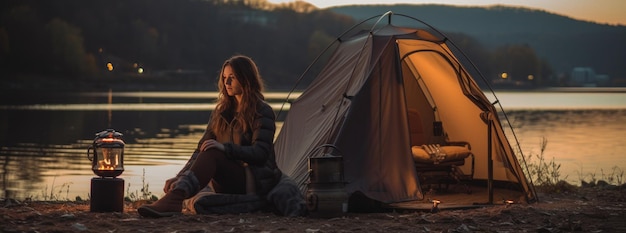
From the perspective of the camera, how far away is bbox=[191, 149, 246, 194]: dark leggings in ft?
28.3

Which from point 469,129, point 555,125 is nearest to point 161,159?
point 469,129

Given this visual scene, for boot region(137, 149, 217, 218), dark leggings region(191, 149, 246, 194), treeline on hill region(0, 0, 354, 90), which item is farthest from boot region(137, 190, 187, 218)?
treeline on hill region(0, 0, 354, 90)

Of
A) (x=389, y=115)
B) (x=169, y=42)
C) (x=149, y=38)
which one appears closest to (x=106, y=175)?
(x=389, y=115)

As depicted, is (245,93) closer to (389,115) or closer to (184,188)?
(184,188)

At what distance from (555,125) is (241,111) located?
3109cm

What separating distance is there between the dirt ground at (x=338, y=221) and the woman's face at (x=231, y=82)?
1.07 meters

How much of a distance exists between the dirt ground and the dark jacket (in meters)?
0.33

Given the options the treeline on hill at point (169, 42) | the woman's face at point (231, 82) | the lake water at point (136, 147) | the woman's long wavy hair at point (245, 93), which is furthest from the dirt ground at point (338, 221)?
the treeline on hill at point (169, 42)

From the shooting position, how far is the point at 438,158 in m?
11.8

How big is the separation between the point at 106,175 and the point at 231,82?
1.34 m

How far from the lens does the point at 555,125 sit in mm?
38688

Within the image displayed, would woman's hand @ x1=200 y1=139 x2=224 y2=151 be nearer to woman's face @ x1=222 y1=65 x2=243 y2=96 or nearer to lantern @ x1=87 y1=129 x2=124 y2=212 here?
woman's face @ x1=222 y1=65 x2=243 y2=96

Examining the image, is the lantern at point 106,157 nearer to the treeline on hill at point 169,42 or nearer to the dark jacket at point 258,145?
the dark jacket at point 258,145

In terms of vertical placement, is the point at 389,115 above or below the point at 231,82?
below
